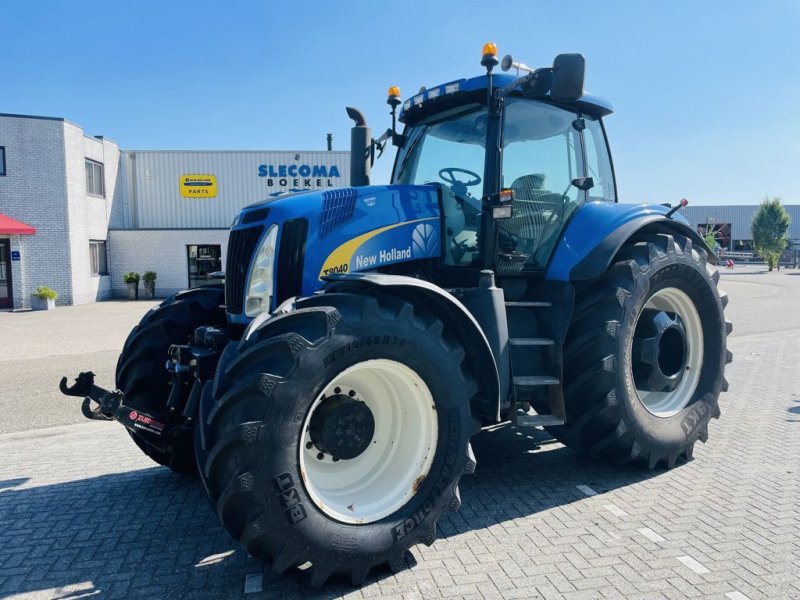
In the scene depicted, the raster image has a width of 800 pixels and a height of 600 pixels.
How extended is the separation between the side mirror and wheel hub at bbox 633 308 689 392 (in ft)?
6.51

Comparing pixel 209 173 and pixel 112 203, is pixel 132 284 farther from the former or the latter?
pixel 209 173

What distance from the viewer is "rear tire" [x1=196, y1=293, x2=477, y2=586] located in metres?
2.73

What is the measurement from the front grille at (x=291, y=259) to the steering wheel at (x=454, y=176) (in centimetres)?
137

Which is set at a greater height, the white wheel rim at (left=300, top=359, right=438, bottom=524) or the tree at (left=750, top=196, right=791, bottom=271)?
the tree at (left=750, top=196, right=791, bottom=271)

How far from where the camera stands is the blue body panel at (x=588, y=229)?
4.38m

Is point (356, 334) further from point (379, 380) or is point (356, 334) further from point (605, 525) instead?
point (605, 525)

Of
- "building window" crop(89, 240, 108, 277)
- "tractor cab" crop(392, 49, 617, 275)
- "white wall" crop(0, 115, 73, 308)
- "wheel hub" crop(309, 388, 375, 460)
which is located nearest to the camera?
"wheel hub" crop(309, 388, 375, 460)

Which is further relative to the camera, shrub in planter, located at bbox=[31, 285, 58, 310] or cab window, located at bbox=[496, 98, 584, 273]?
shrub in planter, located at bbox=[31, 285, 58, 310]

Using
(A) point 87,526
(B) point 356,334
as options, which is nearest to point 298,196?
(B) point 356,334

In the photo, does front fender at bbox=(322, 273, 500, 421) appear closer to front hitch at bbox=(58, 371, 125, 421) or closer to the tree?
front hitch at bbox=(58, 371, 125, 421)

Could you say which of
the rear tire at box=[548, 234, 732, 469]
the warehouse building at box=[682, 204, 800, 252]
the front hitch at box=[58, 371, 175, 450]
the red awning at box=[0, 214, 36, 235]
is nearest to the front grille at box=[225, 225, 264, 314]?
the front hitch at box=[58, 371, 175, 450]

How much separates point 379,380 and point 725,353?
331 cm

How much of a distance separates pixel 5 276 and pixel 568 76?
71.0 ft

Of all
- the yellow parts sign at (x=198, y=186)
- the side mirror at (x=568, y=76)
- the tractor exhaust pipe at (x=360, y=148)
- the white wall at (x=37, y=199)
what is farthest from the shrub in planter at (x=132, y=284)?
the side mirror at (x=568, y=76)
